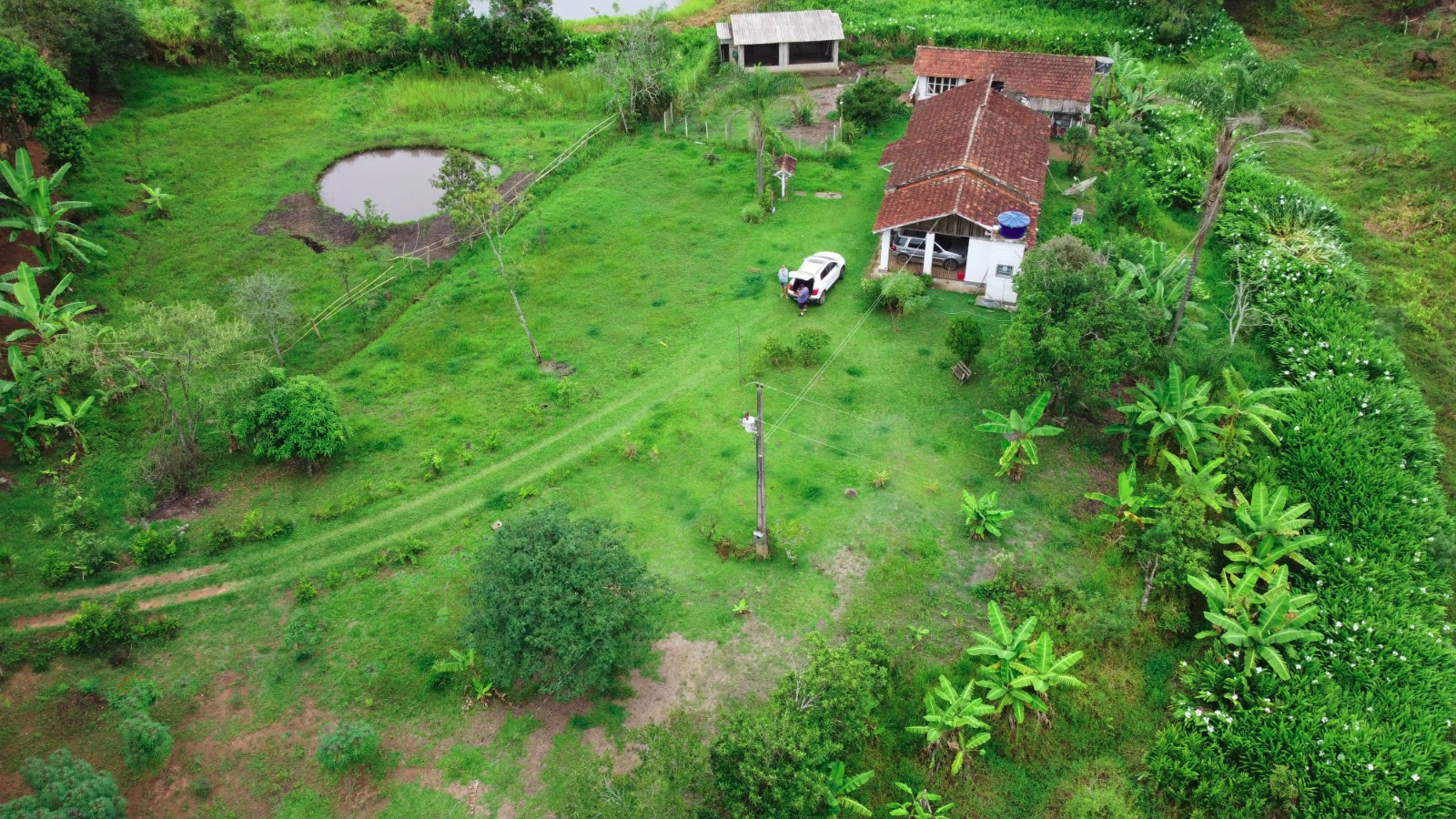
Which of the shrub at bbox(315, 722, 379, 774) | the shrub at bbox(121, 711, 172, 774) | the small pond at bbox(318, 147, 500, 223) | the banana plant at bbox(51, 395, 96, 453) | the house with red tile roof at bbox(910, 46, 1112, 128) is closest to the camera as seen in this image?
the shrub at bbox(121, 711, 172, 774)

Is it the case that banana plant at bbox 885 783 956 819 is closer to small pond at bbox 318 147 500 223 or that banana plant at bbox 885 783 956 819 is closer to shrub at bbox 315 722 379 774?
shrub at bbox 315 722 379 774

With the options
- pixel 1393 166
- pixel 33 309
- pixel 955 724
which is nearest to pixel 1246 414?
pixel 955 724

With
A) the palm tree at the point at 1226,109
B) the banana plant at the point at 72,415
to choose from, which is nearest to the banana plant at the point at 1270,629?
the palm tree at the point at 1226,109

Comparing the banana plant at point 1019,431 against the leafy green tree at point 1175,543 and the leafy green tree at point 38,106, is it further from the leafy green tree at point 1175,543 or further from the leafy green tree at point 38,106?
the leafy green tree at point 38,106

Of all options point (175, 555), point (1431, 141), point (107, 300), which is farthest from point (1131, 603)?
point (107, 300)

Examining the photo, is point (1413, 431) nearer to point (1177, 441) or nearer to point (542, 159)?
point (1177, 441)

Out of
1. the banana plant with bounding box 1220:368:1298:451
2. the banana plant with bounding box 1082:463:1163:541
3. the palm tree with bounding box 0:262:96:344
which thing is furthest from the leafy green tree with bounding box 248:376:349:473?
the banana plant with bounding box 1220:368:1298:451
